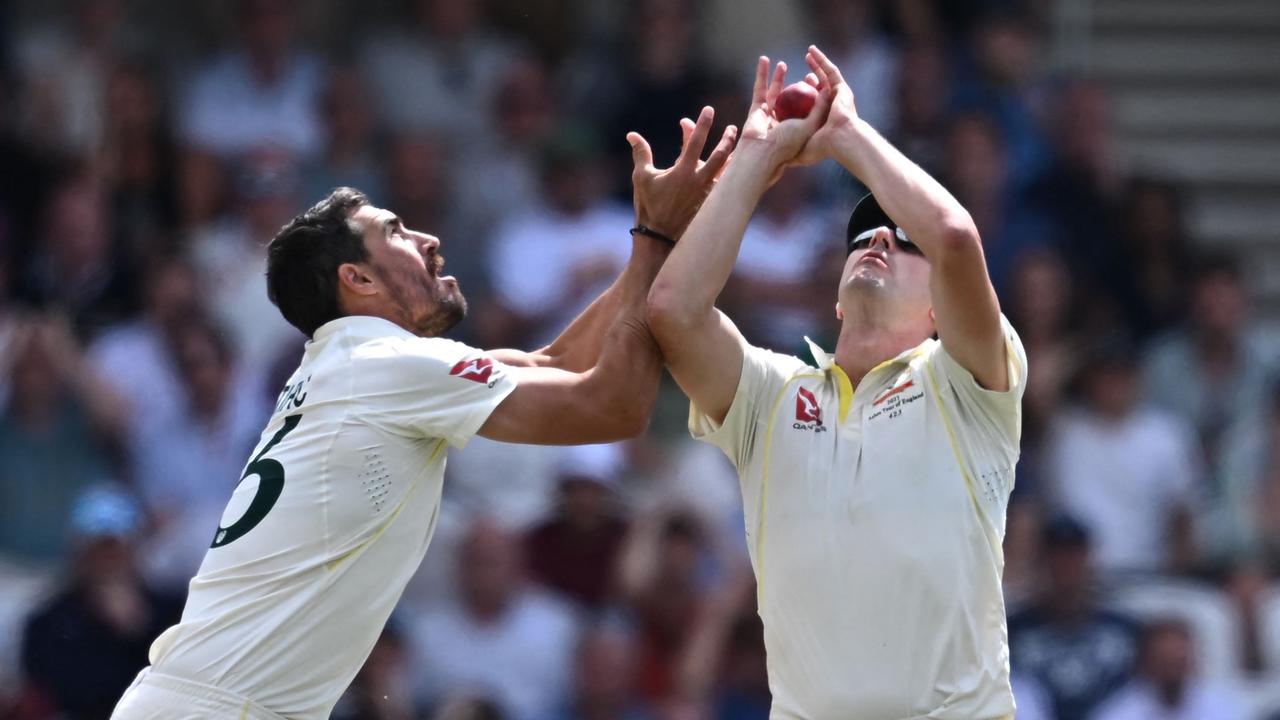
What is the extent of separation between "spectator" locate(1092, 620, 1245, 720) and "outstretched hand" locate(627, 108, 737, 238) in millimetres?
4525

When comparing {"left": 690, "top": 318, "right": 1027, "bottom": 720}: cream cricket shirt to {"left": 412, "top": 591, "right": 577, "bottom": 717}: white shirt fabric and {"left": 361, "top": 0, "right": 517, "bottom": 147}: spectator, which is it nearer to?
{"left": 412, "top": 591, "right": 577, "bottom": 717}: white shirt fabric

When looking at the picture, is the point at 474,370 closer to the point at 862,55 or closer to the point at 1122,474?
the point at 1122,474

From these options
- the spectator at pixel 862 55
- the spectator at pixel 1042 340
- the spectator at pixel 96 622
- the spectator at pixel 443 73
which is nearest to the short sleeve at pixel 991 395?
the spectator at pixel 96 622

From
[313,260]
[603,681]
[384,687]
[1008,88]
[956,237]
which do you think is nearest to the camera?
[956,237]

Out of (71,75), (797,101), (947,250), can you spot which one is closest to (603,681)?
(797,101)

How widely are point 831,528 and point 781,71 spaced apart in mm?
1293

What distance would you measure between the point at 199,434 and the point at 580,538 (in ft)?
6.78

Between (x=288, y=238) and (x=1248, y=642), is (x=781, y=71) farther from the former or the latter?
(x=1248, y=642)

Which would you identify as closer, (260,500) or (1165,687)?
(260,500)

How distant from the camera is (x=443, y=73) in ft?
37.0

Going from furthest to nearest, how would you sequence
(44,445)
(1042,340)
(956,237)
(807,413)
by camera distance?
(1042,340)
(44,445)
(807,413)
(956,237)

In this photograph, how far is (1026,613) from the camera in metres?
8.91

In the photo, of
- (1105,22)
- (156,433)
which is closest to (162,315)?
(156,433)

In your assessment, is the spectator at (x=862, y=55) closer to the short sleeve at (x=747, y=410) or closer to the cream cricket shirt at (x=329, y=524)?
the short sleeve at (x=747, y=410)
